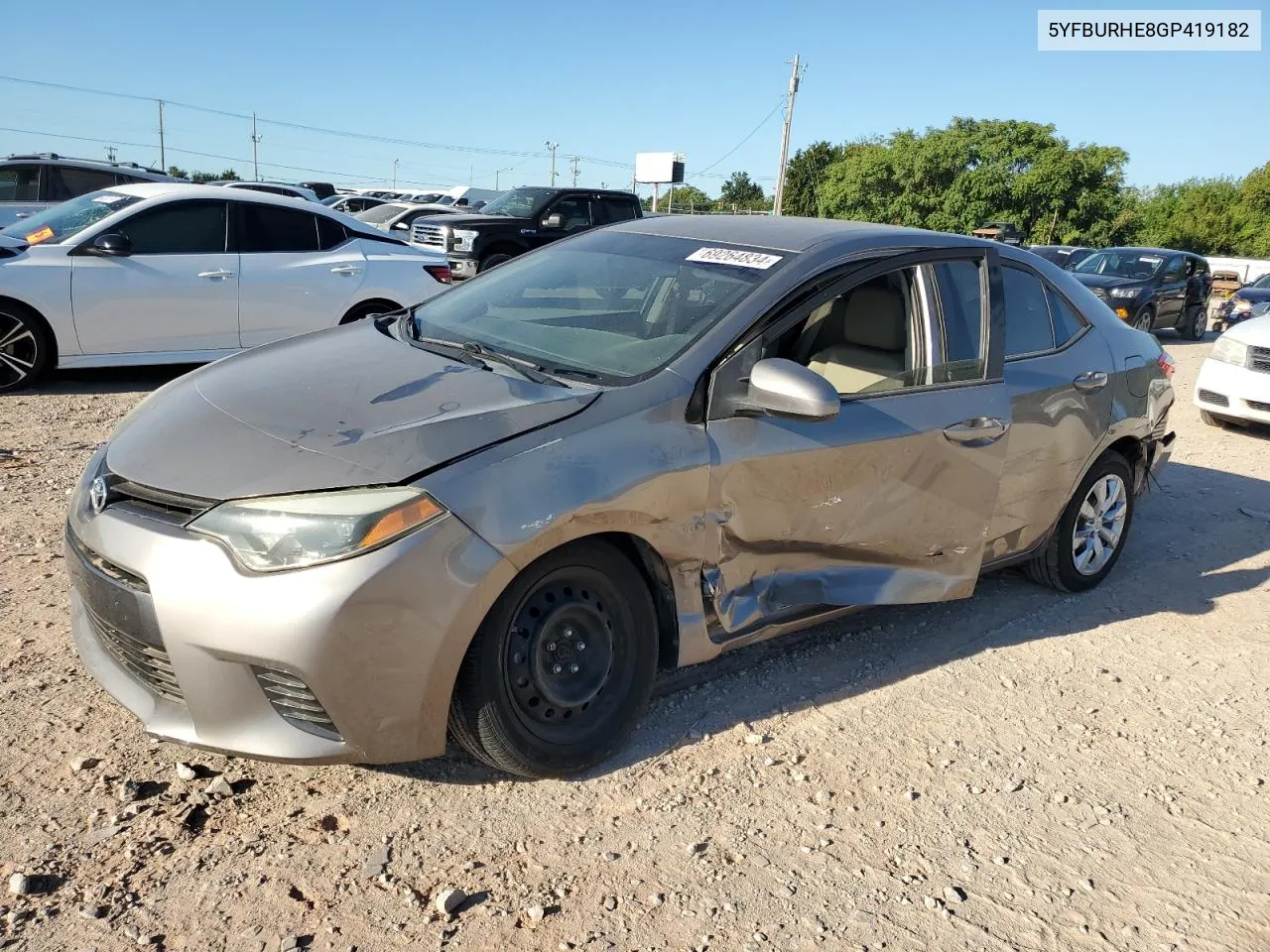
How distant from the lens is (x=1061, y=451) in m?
4.47

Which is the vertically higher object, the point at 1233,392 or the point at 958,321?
the point at 958,321

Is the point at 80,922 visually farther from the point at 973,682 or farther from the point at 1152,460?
the point at 1152,460

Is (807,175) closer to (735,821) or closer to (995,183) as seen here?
(995,183)

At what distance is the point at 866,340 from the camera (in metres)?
3.95

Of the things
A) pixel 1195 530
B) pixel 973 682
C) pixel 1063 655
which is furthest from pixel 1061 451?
pixel 1195 530

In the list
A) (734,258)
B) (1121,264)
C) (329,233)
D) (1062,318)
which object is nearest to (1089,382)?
(1062,318)

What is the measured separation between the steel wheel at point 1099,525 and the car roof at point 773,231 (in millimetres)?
1373

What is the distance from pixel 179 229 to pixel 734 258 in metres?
5.88

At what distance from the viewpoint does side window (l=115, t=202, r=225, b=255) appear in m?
7.77

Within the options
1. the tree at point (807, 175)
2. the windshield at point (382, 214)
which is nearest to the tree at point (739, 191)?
the tree at point (807, 175)

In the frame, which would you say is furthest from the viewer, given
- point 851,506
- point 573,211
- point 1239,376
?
point 573,211

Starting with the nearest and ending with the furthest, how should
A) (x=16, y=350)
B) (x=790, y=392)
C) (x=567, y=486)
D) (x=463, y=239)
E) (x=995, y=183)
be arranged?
(x=567, y=486)
(x=790, y=392)
(x=16, y=350)
(x=463, y=239)
(x=995, y=183)

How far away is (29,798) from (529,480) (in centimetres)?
162

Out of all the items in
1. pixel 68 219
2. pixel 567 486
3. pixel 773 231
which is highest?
pixel 68 219
